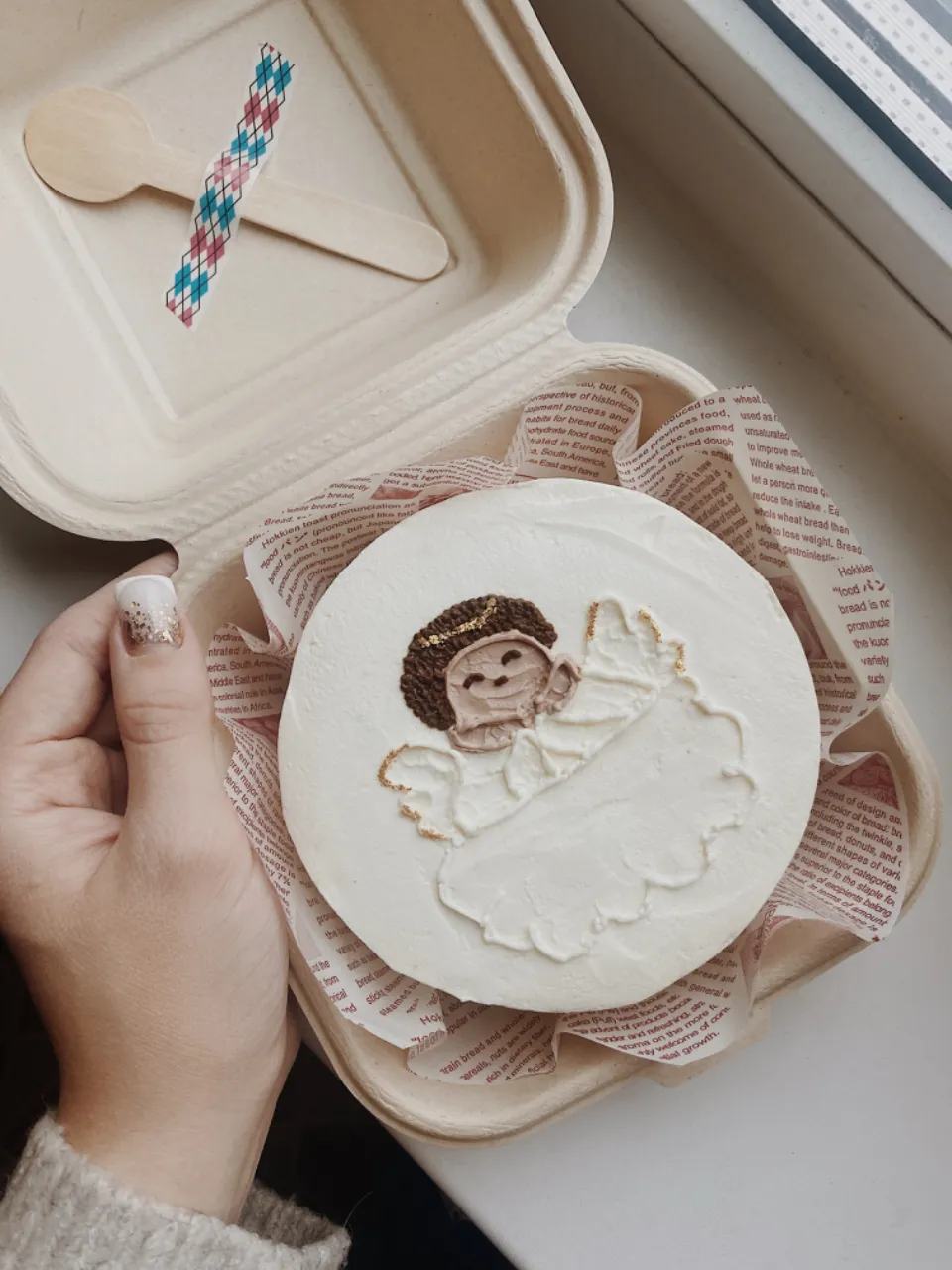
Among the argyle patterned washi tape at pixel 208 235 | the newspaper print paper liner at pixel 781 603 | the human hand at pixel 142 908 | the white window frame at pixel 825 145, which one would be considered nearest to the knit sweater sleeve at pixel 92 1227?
the human hand at pixel 142 908

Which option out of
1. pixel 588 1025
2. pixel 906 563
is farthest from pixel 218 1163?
pixel 906 563

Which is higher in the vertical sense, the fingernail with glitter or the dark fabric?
the fingernail with glitter

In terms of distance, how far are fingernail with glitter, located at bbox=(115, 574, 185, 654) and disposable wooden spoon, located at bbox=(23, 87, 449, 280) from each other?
0.30 m

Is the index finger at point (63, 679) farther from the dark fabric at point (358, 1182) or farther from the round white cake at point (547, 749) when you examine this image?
the dark fabric at point (358, 1182)

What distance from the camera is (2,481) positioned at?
633mm

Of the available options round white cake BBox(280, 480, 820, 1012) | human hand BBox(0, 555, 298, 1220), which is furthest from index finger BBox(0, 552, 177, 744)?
round white cake BBox(280, 480, 820, 1012)

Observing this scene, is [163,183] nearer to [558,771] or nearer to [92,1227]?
[558,771]

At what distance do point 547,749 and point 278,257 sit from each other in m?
0.40

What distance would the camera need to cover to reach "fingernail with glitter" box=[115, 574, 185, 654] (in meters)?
0.60

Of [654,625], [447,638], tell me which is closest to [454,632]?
[447,638]

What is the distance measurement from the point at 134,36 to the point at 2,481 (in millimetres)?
358

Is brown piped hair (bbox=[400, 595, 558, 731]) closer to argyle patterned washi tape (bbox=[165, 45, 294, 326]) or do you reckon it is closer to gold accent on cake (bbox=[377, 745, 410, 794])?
gold accent on cake (bbox=[377, 745, 410, 794])

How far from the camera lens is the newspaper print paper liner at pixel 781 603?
24.6 inches

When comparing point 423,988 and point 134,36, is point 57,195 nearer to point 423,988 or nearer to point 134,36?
point 134,36
